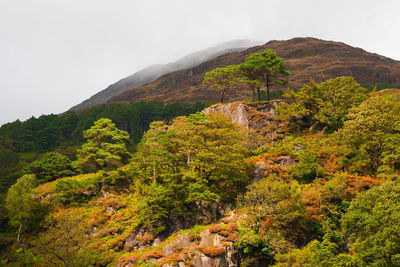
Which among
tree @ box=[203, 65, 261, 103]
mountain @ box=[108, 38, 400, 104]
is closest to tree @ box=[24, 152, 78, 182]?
tree @ box=[203, 65, 261, 103]

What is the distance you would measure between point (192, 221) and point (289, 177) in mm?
12972

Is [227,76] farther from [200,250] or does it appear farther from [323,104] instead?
[200,250]

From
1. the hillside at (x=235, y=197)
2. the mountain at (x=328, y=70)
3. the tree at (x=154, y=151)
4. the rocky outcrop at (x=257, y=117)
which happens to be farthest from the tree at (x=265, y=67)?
the mountain at (x=328, y=70)

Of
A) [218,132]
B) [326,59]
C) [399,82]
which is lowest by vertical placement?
[399,82]

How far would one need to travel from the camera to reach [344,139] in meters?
28.0

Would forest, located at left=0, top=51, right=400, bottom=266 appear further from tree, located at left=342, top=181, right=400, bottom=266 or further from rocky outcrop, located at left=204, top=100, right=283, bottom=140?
rocky outcrop, located at left=204, top=100, right=283, bottom=140

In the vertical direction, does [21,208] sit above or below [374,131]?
below

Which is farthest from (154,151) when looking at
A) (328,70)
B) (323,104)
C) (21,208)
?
(328,70)

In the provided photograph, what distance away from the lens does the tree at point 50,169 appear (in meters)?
41.6

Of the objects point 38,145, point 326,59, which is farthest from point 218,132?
point 326,59

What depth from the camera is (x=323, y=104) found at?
37219mm

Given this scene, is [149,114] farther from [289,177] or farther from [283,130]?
[289,177]

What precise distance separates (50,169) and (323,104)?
49.4 meters

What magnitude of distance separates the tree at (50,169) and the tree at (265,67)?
4059 cm
